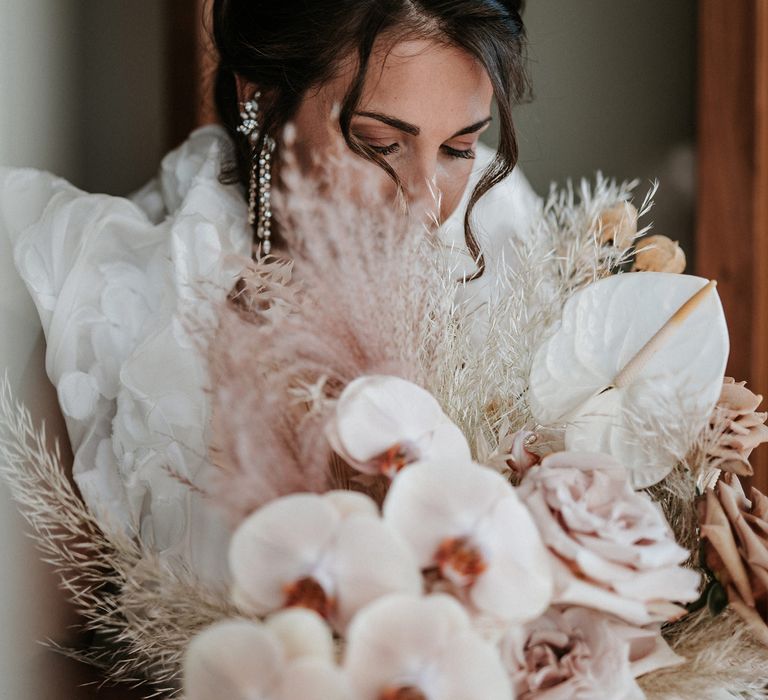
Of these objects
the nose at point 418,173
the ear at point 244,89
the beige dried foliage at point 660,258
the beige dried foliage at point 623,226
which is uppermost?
the ear at point 244,89

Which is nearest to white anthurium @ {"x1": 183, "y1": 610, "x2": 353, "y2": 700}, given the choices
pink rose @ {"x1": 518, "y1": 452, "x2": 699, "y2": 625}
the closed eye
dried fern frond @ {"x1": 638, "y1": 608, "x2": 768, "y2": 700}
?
pink rose @ {"x1": 518, "y1": 452, "x2": 699, "y2": 625}

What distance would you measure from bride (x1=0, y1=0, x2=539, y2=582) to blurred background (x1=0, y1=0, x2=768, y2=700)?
4 cm

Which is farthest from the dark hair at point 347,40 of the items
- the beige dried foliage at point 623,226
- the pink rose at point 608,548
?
the pink rose at point 608,548

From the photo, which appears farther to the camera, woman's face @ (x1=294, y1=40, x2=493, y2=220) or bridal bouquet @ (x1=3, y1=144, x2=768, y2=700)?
woman's face @ (x1=294, y1=40, x2=493, y2=220)

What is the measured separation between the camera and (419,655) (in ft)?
0.93

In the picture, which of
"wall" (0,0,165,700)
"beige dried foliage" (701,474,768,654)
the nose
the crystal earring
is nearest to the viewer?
"beige dried foliage" (701,474,768,654)

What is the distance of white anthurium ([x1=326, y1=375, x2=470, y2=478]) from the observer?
0.34 meters

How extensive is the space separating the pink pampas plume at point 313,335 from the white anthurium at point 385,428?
2cm

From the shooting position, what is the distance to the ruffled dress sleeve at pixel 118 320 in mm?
600

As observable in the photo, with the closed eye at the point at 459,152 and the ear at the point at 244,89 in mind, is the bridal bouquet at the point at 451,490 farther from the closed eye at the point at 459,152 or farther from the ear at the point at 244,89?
the ear at the point at 244,89

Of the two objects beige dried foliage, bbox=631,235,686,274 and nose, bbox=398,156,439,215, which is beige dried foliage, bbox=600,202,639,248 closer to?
beige dried foliage, bbox=631,235,686,274

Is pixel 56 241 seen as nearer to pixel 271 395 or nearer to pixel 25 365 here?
pixel 25 365

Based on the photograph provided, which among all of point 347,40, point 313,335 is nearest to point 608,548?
point 313,335

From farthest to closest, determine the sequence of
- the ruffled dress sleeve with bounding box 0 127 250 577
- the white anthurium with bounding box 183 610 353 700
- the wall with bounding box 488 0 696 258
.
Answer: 1. the wall with bounding box 488 0 696 258
2. the ruffled dress sleeve with bounding box 0 127 250 577
3. the white anthurium with bounding box 183 610 353 700
